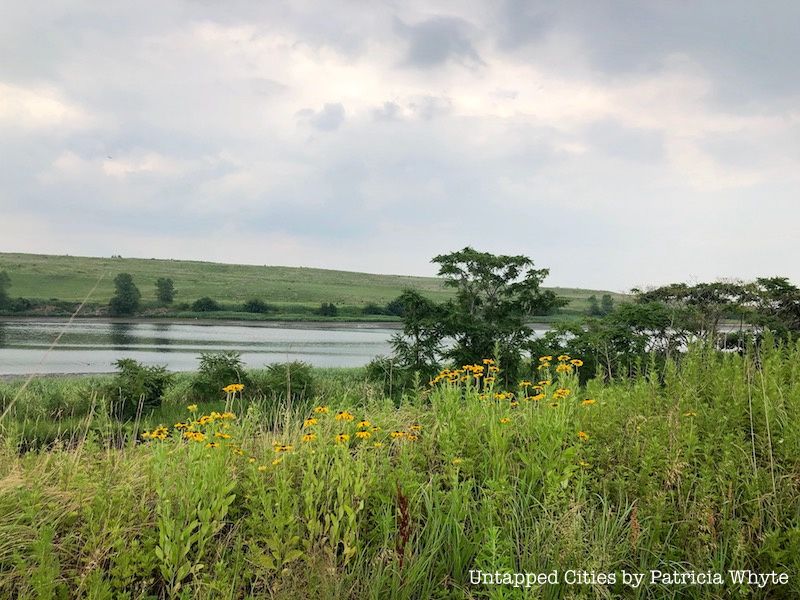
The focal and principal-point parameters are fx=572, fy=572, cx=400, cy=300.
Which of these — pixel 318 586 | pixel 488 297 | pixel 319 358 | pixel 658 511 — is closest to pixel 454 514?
pixel 318 586

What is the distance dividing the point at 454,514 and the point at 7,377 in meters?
20.5

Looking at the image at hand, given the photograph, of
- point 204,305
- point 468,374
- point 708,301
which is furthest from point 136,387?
point 204,305

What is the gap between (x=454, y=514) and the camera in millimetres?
3381

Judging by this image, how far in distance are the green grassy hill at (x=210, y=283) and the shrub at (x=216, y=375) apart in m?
36.2

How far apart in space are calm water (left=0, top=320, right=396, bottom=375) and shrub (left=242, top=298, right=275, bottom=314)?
20.7 feet

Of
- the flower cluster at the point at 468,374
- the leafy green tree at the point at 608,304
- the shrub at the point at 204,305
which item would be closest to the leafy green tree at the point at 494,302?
the leafy green tree at the point at 608,304

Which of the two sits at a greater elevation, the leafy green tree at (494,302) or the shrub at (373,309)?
the leafy green tree at (494,302)

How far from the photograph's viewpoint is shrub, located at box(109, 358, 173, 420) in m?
10.4

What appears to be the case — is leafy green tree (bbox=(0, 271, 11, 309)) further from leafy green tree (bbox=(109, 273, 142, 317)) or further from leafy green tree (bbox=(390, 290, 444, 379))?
leafy green tree (bbox=(390, 290, 444, 379))

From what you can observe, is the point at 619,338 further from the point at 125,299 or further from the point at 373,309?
the point at 125,299

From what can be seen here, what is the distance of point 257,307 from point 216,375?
4804 cm

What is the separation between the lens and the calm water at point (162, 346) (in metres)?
24.7

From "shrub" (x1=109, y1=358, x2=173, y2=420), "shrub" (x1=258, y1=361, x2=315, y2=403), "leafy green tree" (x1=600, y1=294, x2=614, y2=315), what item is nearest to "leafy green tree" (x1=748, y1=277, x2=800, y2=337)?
"leafy green tree" (x1=600, y1=294, x2=614, y2=315)

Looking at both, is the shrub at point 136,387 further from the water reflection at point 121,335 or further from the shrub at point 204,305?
the shrub at point 204,305
